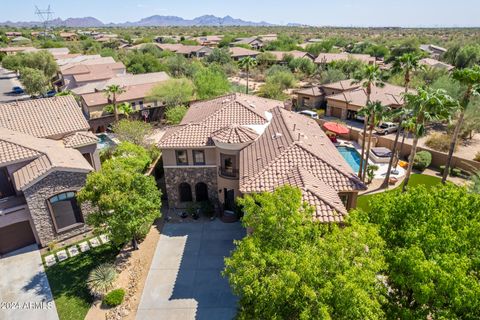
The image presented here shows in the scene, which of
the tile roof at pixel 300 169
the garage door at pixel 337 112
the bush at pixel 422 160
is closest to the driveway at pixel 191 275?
the tile roof at pixel 300 169

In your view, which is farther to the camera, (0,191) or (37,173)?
(0,191)

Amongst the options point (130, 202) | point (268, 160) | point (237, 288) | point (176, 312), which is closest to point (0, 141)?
point (130, 202)

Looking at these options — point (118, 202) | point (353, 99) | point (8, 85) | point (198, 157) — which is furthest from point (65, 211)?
point (8, 85)

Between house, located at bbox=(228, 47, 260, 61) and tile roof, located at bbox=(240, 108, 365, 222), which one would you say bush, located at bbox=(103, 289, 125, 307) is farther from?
house, located at bbox=(228, 47, 260, 61)

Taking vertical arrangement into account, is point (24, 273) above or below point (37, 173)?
below

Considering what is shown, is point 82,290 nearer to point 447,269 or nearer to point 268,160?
point 268,160
